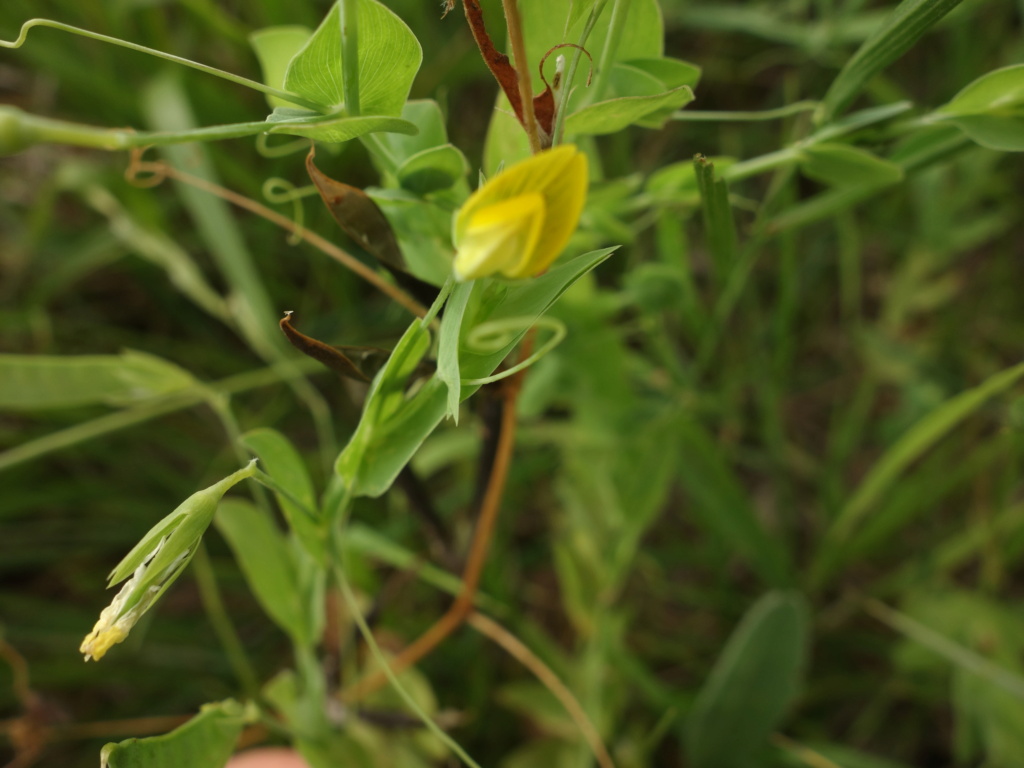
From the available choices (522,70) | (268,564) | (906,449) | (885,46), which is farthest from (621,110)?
(906,449)

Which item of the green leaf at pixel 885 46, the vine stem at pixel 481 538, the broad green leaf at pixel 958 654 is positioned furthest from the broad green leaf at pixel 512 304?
the broad green leaf at pixel 958 654

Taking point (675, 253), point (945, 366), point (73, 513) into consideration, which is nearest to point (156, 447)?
Result: point (73, 513)

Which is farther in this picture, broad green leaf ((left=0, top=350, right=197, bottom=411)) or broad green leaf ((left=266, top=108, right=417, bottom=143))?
broad green leaf ((left=0, top=350, right=197, bottom=411))

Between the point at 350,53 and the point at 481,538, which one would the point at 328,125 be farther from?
the point at 481,538

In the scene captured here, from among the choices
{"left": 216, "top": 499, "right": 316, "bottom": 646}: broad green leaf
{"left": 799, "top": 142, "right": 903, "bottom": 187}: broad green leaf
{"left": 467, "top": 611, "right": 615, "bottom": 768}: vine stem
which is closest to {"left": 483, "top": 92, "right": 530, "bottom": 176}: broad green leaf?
{"left": 799, "top": 142, "right": 903, "bottom": 187}: broad green leaf

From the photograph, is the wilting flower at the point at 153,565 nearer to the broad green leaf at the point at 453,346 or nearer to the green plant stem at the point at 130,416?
the broad green leaf at the point at 453,346

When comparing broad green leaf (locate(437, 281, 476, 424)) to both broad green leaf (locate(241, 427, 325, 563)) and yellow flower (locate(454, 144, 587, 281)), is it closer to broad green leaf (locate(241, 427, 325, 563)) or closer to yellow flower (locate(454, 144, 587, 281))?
yellow flower (locate(454, 144, 587, 281))

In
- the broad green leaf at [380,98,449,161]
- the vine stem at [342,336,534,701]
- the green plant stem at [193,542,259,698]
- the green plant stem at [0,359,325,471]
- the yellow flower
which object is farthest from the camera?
the green plant stem at [193,542,259,698]
